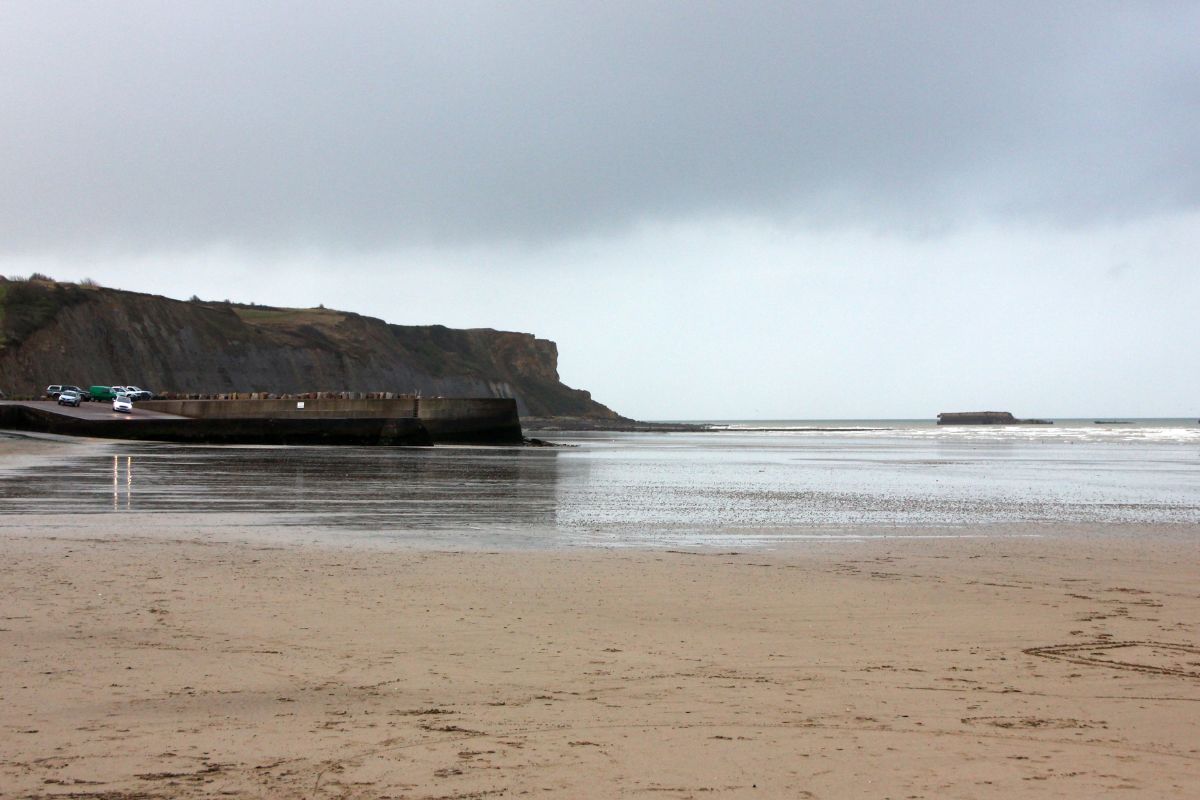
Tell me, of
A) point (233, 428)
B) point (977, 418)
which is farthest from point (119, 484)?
point (977, 418)

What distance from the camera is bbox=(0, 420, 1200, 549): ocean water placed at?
45.2ft

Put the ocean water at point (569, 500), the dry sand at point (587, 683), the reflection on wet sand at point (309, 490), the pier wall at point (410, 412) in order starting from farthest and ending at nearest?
the pier wall at point (410, 412) → the reflection on wet sand at point (309, 490) → the ocean water at point (569, 500) → the dry sand at point (587, 683)

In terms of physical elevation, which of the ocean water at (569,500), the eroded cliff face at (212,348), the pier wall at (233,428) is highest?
the eroded cliff face at (212,348)

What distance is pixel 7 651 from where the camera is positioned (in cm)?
623

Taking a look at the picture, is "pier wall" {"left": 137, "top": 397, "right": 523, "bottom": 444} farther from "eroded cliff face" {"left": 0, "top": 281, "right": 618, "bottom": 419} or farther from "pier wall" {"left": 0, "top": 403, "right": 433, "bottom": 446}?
"eroded cliff face" {"left": 0, "top": 281, "right": 618, "bottom": 419}

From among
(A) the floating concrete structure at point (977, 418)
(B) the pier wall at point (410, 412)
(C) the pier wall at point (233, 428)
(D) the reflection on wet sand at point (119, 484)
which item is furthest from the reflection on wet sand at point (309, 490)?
(A) the floating concrete structure at point (977, 418)

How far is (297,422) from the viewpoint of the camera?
51.5 meters

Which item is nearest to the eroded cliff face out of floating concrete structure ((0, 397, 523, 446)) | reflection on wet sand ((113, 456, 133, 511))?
floating concrete structure ((0, 397, 523, 446))

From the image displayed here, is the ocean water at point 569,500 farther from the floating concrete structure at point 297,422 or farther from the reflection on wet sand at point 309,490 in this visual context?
the floating concrete structure at point 297,422

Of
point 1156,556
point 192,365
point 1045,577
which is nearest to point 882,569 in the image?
point 1045,577

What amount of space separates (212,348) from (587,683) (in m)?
98.2

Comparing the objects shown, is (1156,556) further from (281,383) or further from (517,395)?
(517,395)

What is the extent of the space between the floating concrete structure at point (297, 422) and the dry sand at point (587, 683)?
41790 mm

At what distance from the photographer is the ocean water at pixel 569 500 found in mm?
13781
